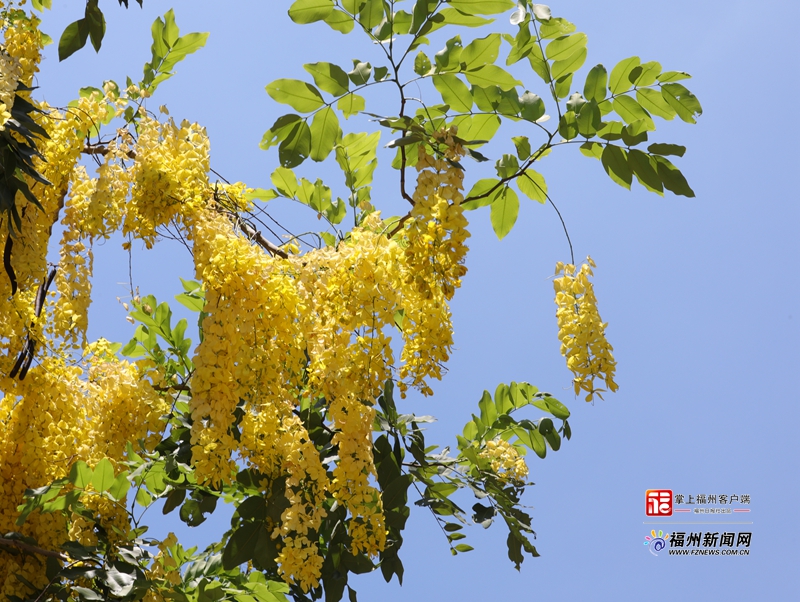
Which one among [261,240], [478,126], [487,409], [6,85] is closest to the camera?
[6,85]

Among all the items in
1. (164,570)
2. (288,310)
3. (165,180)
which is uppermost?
(165,180)

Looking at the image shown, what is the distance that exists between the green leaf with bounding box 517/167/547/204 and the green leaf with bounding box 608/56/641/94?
1.11 feet

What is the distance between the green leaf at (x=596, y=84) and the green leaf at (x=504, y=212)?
36cm

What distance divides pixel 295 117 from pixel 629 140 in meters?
0.89

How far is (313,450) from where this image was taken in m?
1.94

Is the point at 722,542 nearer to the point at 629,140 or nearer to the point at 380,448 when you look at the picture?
the point at 380,448

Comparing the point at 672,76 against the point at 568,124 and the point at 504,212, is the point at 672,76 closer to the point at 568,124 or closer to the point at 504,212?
the point at 568,124

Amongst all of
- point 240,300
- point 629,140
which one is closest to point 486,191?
point 629,140

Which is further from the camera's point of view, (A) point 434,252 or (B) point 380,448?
(B) point 380,448

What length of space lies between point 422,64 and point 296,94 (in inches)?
13.8

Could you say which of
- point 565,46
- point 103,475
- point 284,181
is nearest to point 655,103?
point 565,46

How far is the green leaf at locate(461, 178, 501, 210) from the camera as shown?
2141mm

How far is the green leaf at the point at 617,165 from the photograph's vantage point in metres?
1.94

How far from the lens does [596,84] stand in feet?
6.45
